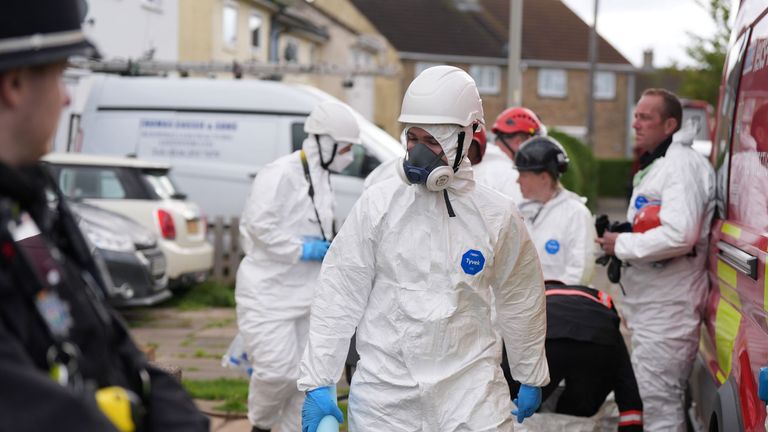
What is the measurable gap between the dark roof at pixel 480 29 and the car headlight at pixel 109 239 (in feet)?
131

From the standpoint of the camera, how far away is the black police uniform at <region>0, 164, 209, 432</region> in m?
1.57

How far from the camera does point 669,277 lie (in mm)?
6082

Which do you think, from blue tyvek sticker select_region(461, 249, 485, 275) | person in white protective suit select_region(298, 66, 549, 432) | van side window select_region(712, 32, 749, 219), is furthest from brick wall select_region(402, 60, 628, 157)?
blue tyvek sticker select_region(461, 249, 485, 275)

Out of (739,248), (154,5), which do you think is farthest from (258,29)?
(739,248)

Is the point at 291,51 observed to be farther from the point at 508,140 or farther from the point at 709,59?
the point at 508,140

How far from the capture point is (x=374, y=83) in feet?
133

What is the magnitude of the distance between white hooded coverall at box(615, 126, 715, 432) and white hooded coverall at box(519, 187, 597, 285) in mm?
272

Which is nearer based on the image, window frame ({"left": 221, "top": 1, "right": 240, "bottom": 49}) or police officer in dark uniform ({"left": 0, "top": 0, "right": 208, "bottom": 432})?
police officer in dark uniform ({"left": 0, "top": 0, "right": 208, "bottom": 432})

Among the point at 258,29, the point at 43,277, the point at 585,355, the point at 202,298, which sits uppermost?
the point at 258,29

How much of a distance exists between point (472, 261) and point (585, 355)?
1.47 m

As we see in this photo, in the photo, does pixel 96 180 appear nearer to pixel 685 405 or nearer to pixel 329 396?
pixel 685 405

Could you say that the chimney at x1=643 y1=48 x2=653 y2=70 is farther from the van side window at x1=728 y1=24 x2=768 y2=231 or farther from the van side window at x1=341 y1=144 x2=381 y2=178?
the van side window at x1=728 y1=24 x2=768 y2=231

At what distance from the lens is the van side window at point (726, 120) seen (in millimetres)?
5157

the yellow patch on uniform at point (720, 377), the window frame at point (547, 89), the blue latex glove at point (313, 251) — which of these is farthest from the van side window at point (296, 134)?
the window frame at point (547, 89)
